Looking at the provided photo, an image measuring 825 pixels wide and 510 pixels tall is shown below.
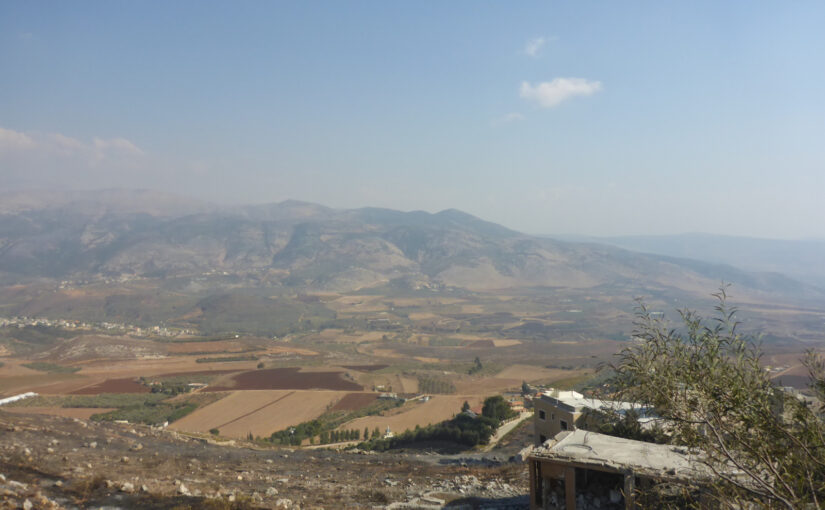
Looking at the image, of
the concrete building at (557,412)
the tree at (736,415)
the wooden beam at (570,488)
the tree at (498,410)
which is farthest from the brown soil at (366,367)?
the tree at (736,415)

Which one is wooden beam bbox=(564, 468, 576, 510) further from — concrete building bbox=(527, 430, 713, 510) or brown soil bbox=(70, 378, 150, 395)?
brown soil bbox=(70, 378, 150, 395)

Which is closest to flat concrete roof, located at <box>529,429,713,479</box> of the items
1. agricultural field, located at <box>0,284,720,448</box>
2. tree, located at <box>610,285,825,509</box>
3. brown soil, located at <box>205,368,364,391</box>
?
tree, located at <box>610,285,825,509</box>

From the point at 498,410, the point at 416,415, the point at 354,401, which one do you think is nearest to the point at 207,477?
the point at 498,410

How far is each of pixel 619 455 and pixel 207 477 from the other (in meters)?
14.5

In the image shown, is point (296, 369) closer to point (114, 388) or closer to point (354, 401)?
point (354, 401)

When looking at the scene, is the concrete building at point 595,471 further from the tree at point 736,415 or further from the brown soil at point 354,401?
the brown soil at point 354,401

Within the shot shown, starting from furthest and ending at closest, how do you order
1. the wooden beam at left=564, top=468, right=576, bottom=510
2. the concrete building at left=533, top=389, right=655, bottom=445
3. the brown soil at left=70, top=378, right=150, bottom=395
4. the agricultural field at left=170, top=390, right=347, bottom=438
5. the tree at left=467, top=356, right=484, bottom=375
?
the tree at left=467, top=356, right=484, bottom=375
the brown soil at left=70, top=378, right=150, bottom=395
the agricultural field at left=170, top=390, right=347, bottom=438
the concrete building at left=533, top=389, right=655, bottom=445
the wooden beam at left=564, top=468, right=576, bottom=510

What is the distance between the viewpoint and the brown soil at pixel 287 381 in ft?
223

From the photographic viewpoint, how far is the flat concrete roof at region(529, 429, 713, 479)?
12536 mm

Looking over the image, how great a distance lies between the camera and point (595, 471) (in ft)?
45.2

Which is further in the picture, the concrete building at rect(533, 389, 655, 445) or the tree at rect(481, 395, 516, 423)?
the tree at rect(481, 395, 516, 423)

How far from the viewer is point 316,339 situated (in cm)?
12388

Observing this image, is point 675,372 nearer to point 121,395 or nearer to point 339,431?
point 339,431

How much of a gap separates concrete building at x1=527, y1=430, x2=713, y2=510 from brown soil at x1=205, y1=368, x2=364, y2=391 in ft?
187
